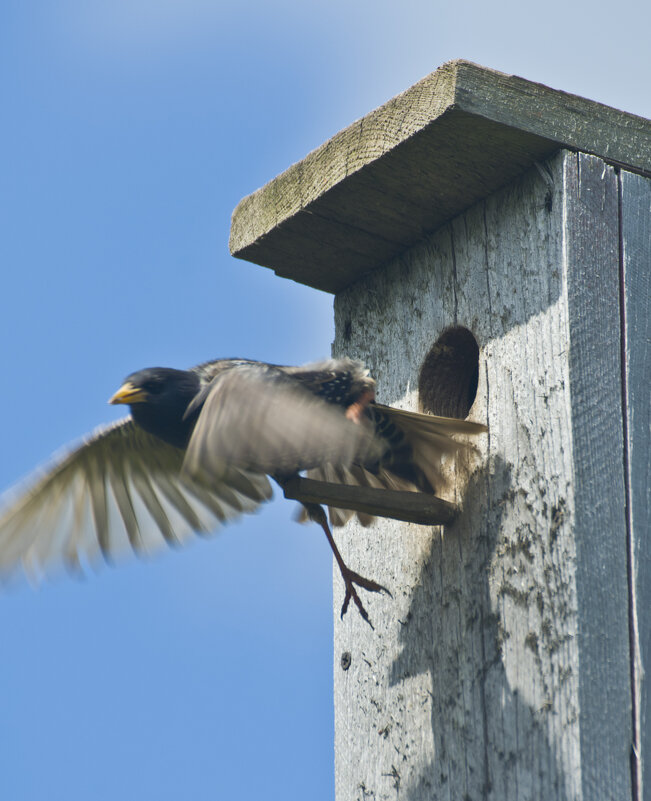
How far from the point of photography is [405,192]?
2.96 metres

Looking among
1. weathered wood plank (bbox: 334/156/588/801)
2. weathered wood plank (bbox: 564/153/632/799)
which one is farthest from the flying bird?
weathered wood plank (bbox: 564/153/632/799)

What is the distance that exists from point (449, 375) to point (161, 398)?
734 mm

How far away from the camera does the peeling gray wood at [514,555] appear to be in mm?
2359

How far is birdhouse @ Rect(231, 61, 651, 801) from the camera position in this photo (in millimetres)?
2383

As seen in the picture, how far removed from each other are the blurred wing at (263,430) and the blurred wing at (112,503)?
0.58m

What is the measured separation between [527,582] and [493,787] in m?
0.42

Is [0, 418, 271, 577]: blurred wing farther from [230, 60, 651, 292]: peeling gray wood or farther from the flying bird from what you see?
[230, 60, 651, 292]: peeling gray wood

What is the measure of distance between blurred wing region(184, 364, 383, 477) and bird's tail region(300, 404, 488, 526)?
0.23 metres

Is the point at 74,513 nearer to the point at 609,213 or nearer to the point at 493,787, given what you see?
the point at 493,787

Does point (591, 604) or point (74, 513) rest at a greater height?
point (74, 513)

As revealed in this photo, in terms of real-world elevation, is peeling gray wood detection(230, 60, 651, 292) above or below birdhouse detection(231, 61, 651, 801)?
above

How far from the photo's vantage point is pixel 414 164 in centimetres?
283

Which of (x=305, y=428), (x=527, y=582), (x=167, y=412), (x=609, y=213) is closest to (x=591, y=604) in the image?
(x=527, y=582)

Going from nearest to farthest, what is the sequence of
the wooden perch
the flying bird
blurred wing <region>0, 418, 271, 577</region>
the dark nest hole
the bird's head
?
the flying bird < the wooden perch < the bird's head < the dark nest hole < blurred wing <region>0, 418, 271, 577</region>
